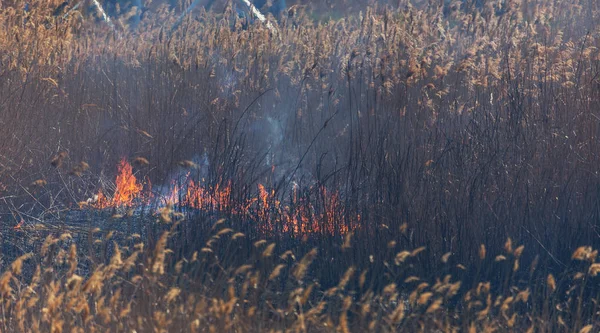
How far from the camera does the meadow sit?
304 centimetres

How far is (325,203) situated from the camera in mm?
4102

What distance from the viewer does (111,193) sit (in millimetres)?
5215

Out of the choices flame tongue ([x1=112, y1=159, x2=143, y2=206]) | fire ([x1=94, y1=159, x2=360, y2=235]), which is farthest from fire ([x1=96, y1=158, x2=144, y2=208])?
fire ([x1=94, y1=159, x2=360, y2=235])

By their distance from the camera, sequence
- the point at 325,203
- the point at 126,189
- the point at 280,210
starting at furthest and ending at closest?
the point at 126,189 → the point at 280,210 → the point at 325,203

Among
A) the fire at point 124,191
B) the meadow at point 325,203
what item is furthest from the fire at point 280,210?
the fire at point 124,191

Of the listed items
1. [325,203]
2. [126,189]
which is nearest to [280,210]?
[325,203]

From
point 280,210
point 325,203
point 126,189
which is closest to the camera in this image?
point 325,203

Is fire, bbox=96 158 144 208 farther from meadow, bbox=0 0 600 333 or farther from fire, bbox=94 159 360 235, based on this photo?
fire, bbox=94 159 360 235

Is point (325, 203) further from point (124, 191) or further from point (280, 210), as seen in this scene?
point (124, 191)

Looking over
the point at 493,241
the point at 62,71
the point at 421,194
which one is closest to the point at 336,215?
the point at 421,194

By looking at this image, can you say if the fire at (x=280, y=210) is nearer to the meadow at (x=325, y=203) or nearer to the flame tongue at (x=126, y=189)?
the meadow at (x=325, y=203)

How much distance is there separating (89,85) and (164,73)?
0.58 metres

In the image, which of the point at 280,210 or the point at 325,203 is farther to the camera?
the point at 280,210

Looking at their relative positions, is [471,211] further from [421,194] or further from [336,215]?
[336,215]
